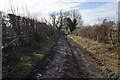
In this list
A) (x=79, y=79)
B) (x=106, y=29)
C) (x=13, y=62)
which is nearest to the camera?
(x=79, y=79)

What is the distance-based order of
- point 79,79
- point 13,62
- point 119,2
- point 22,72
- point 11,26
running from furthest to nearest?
point 119,2
point 11,26
point 13,62
point 22,72
point 79,79

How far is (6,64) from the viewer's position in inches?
181

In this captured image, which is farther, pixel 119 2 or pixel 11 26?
pixel 119 2

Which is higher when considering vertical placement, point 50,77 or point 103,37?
point 103,37

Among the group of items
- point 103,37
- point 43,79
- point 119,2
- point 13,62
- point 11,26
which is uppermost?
point 119,2

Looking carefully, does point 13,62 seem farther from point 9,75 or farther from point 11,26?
point 11,26

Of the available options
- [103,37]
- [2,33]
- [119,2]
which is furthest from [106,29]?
[2,33]

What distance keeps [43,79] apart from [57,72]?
810 millimetres

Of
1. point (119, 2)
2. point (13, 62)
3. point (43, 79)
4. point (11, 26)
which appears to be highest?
point (119, 2)

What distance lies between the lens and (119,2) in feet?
24.9

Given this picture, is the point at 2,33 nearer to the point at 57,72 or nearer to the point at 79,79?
the point at 57,72

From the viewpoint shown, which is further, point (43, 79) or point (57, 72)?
point (57, 72)

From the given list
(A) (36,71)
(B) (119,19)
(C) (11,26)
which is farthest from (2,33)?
(B) (119,19)

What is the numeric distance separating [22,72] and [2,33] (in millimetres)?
2254
